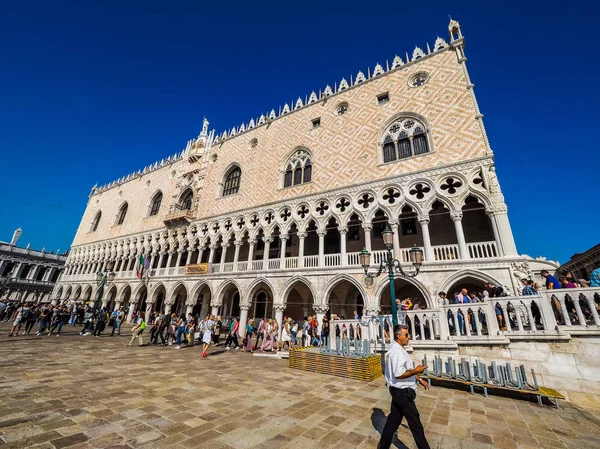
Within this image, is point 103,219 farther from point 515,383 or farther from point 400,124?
point 515,383

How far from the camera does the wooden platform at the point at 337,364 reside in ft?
20.1

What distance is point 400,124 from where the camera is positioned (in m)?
13.8

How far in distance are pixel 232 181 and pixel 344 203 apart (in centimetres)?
1045

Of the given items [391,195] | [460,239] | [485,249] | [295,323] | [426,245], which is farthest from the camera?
[391,195]

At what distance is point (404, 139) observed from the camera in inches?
532

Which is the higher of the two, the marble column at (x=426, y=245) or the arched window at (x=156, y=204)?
the arched window at (x=156, y=204)

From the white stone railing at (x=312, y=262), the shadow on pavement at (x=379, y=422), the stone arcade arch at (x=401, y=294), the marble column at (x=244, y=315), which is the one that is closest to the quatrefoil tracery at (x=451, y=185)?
the stone arcade arch at (x=401, y=294)

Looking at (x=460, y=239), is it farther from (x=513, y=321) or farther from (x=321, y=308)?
(x=321, y=308)

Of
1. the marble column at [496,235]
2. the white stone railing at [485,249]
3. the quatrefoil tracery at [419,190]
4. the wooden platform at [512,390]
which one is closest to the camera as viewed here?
the wooden platform at [512,390]

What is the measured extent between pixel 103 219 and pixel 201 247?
1874 cm

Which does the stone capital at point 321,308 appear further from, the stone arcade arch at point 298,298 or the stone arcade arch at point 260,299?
Result: the stone arcade arch at point 260,299

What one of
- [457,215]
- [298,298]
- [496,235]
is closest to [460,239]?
[457,215]

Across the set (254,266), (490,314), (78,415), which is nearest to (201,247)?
(254,266)

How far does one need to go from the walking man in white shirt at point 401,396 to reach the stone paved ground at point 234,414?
0.58 meters
